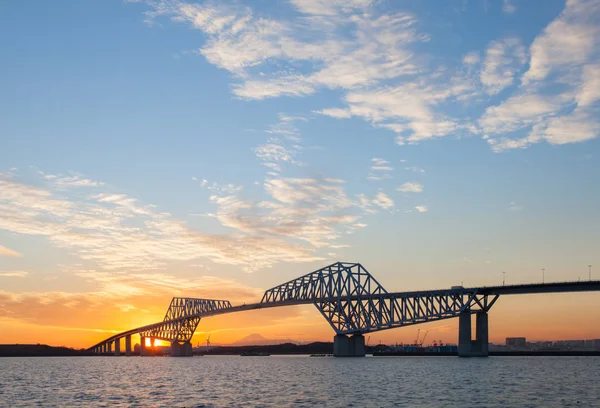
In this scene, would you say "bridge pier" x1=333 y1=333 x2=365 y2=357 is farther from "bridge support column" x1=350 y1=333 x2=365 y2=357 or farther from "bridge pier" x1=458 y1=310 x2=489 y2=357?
"bridge pier" x1=458 y1=310 x2=489 y2=357

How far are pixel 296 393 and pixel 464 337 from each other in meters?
106

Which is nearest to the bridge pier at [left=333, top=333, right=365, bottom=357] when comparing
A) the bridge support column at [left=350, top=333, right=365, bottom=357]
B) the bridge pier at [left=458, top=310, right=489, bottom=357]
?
the bridge support column at [left=350, top=333, right=365, bottom=357]

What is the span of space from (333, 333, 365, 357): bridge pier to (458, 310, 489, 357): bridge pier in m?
36.5

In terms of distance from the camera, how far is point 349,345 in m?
192

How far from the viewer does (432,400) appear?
5719cm

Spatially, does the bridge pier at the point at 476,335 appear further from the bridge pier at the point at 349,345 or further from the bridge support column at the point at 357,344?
the bridge pier at the point at 349,345

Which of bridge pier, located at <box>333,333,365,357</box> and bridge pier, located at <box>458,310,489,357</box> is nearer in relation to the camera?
bridge pier, located at <box>458,310,489,357</box>

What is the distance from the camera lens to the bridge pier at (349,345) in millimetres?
190125

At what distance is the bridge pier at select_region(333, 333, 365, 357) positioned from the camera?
7485 inches

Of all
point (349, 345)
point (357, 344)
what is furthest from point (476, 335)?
point (349, 345)

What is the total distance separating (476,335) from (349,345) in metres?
43.0

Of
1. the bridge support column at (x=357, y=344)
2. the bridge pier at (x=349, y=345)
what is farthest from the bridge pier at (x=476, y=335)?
the bridge pier at (x=349, y=345)

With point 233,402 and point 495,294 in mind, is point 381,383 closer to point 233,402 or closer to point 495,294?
point 233,402

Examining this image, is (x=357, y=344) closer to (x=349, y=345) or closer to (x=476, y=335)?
(x=349, y=345)
